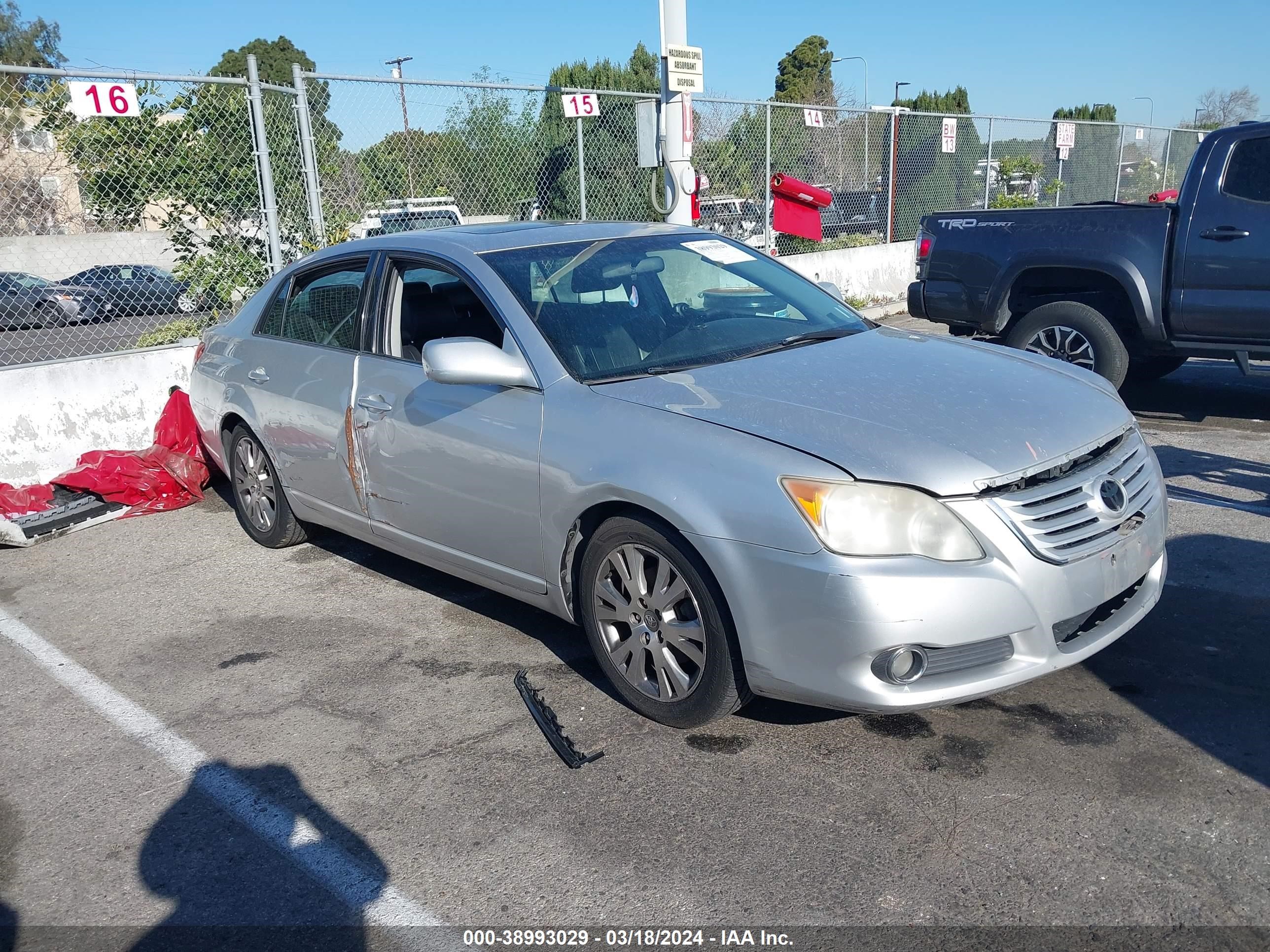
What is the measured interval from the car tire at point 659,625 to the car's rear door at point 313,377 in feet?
5.37

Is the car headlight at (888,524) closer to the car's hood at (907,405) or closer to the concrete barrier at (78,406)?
the car's hood at (907,405)

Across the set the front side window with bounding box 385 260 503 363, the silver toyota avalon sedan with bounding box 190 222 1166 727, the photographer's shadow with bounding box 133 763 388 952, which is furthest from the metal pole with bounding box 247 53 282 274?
the photographer's shadow with bounding box 133 763 388 952

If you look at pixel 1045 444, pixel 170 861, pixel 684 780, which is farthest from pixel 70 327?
pixel 1045 444

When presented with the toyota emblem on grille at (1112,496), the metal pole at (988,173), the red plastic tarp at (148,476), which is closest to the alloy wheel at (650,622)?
the toyota emblem on grille at (1112,496)

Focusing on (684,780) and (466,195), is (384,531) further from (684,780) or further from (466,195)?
(466,195)

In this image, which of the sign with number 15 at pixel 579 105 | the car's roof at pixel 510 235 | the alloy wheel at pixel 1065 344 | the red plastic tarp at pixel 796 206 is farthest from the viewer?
the red plastic tarp at pixel 796 206

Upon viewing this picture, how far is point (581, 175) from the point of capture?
10.3 metres

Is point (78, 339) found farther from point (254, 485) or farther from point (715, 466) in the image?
point (715, 466)

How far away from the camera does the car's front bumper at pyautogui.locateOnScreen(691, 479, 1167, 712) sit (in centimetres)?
303

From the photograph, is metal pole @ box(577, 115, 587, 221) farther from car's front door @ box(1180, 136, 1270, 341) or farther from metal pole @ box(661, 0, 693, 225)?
car's front door @ box(1180, 136, 1270, 341)

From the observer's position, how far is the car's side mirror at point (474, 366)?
3.88m

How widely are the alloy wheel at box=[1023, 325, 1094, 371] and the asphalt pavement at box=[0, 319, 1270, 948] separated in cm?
320

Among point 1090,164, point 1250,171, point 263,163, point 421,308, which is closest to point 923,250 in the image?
point 1250,171

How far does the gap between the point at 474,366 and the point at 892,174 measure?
12241 millimetres
